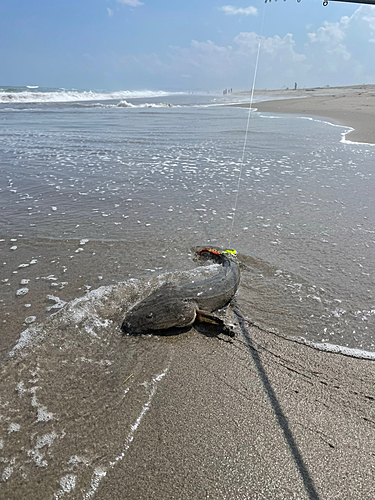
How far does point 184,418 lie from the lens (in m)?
2.48

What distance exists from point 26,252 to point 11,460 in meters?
3.26

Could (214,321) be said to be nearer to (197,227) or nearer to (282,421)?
(282,421)

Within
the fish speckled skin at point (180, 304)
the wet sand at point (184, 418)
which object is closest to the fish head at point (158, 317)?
the fish speckled skin at point (180, 304)

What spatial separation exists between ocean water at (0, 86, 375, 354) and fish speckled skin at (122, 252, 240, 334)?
0.96ft

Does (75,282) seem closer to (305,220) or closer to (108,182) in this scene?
(305,220)

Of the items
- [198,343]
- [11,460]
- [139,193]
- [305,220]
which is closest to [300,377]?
[198,343]

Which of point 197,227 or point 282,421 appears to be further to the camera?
Result: point 197,227

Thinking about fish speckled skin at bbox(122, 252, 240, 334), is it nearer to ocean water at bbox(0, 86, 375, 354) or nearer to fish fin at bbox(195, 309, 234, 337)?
fish fin at bbox(195, 309, 234, 337)

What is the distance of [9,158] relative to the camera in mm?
10375

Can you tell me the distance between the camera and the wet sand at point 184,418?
6.72 ft

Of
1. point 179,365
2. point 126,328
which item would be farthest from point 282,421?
point 126,328

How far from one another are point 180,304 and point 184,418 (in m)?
1.21

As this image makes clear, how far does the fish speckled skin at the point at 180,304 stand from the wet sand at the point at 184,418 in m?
0.14

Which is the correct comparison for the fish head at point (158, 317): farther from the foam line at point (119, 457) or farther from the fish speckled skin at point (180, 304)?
the foam line at point (119, 457)
